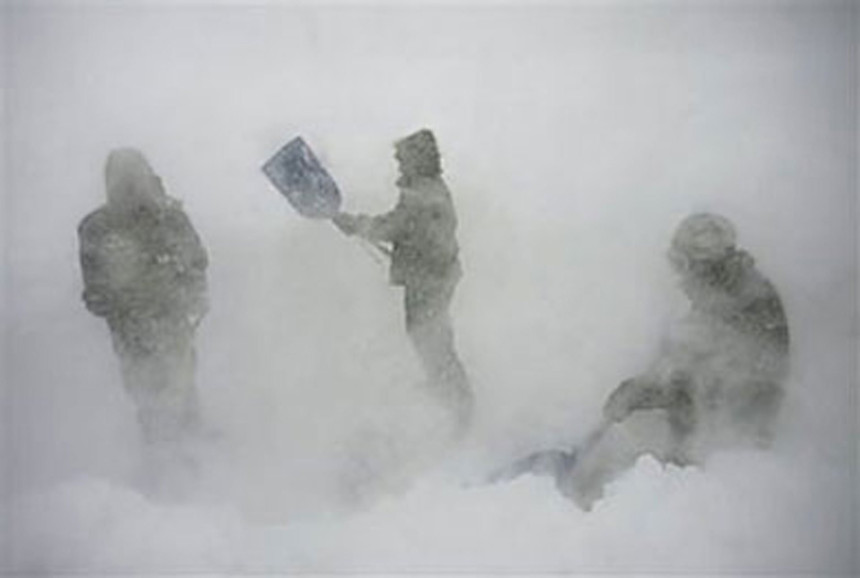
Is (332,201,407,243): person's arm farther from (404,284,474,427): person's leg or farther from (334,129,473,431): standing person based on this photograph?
(404,284,474,427): person's leg

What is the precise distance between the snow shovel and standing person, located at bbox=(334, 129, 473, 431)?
0.16 feet

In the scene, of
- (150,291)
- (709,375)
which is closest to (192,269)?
(150,291)

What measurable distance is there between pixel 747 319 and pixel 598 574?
70 centimetres

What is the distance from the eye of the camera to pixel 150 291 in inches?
91.0

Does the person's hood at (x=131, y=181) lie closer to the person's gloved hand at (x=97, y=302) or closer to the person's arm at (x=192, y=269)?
the person's arm at (x=192, y=269)

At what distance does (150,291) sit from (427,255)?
66 centimetres

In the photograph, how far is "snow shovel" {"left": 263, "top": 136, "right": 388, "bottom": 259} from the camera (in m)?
2.31

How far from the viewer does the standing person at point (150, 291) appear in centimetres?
231

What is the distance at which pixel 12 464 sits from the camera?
233 cm

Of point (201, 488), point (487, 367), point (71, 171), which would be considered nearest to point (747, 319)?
point (487, 367)

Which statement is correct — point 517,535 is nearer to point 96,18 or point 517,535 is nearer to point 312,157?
point 312,157

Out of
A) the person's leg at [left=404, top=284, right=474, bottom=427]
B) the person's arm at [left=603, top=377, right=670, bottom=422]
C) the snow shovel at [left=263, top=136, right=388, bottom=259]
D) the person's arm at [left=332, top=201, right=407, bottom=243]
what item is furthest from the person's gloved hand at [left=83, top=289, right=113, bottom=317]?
the person's arm at [left=603, top=377, right=670, bottom=422]

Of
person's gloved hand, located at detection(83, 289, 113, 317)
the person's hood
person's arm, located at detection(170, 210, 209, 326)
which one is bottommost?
person's gloved hand, located at detection(83, 289, 113, 317)

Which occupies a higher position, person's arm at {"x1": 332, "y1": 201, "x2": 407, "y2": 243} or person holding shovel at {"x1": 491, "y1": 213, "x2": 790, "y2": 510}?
person's arm at {"x1": 332, "y1": 201, "x2": 407, "y2": 243}
